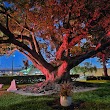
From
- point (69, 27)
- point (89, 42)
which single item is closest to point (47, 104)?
point (69, 27)

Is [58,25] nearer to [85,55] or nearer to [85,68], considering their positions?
[85,55]

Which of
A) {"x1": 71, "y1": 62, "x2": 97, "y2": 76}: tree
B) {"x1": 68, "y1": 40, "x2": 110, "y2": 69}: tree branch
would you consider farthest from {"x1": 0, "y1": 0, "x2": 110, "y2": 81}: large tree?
{"x1": 71, "y1": 62, "x2": 97, "y2": 76}: tree

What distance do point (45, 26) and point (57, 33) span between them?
1.62 metres

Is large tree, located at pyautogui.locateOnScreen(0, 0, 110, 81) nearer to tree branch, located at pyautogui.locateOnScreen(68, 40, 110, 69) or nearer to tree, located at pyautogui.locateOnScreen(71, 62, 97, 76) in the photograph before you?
tree branch, located at pyautogui.locateOnScreen(68, 40, 110, 69)

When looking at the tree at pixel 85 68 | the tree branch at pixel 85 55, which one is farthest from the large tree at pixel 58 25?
the tree at pixel 85 68

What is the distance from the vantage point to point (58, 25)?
1784cm

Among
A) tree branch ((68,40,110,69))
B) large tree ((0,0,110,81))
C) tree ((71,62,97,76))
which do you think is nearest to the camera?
large tree ((0,0,110,81))

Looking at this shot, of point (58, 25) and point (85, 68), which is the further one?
point (85, 68)

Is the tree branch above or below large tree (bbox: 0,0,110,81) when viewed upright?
below

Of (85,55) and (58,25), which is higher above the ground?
(58,25)

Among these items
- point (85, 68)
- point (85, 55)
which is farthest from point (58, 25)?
point (85, 68)

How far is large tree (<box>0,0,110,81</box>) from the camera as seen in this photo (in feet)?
52.9

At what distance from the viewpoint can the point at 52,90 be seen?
1762 cm

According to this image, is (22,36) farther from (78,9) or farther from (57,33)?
(78,9)
